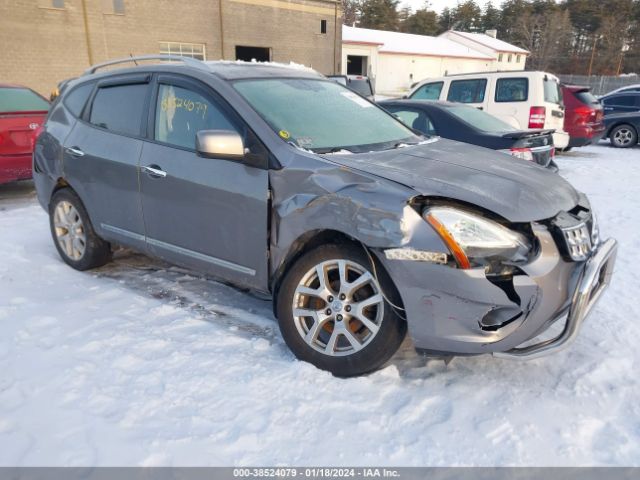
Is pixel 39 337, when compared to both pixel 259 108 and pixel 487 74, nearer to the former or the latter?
pixel 259 108

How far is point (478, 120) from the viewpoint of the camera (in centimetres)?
654

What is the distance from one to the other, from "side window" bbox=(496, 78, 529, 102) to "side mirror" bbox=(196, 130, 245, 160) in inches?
312

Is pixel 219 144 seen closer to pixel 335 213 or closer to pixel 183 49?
pixel 335 213

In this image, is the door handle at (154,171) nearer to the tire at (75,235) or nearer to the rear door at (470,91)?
the tire at (75,235)

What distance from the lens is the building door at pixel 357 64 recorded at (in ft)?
121

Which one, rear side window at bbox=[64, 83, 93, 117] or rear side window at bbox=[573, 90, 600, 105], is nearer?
rear side window at bbox=[64, 83, 93, 117]

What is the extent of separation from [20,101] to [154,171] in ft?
17.5

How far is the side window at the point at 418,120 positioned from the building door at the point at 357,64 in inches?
1253

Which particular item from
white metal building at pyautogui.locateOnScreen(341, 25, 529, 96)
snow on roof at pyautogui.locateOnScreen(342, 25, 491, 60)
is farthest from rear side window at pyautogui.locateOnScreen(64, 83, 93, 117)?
snow on roof at pyautogui.locateOnScreen(342, 25, 491, 60)

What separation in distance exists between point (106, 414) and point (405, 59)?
40.2 m

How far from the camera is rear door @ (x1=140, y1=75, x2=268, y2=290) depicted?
306cm

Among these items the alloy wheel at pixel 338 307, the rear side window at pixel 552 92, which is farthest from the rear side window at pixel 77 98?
the rear side window at pixel 552 92

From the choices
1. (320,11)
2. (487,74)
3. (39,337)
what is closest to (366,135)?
(39,337)

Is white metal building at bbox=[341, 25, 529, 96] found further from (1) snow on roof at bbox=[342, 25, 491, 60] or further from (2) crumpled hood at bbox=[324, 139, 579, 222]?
(2) crumpled hood at bbox=[324, 139, 579, 222]
